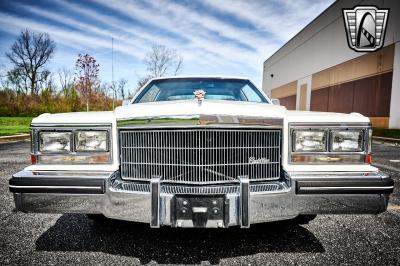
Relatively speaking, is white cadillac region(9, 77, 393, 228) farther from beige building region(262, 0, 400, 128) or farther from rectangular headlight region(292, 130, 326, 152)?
beige building region(262, 0, 400, 128)

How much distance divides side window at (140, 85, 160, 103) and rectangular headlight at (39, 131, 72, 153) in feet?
4.96

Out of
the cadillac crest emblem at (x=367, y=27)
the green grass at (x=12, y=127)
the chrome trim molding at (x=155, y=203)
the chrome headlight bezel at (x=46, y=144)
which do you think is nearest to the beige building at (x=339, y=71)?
the cadillac crest emblem at (x=367, y=27)

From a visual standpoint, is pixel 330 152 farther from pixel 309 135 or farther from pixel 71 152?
pixel 71 152

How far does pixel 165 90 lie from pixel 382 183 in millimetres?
2700

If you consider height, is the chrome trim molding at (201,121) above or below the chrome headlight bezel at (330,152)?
above

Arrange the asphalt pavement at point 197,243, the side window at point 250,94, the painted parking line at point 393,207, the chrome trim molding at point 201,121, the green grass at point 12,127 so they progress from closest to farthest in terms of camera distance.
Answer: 1. the chrome trim molding at point 201,121
2. the asphalt pavement at point 197,243
3. the painted parking line at point 393,207
4. the side window at point 250,94
5. the green grass at point 12,127

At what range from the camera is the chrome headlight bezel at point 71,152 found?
84.3 inches

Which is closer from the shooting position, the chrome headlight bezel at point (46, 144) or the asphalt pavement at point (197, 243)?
the asphalt pavement at point (197, 243)

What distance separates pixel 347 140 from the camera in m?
2.16

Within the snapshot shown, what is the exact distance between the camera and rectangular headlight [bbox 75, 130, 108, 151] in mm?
2166

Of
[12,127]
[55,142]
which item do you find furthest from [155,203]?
[12,127]

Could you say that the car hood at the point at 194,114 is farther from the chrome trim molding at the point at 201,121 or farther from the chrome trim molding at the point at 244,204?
the chrome trim molding at the point at 244,204

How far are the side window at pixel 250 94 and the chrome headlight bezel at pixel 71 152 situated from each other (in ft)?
6.83

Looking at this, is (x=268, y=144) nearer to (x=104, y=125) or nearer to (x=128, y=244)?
(x=104, y=125)
